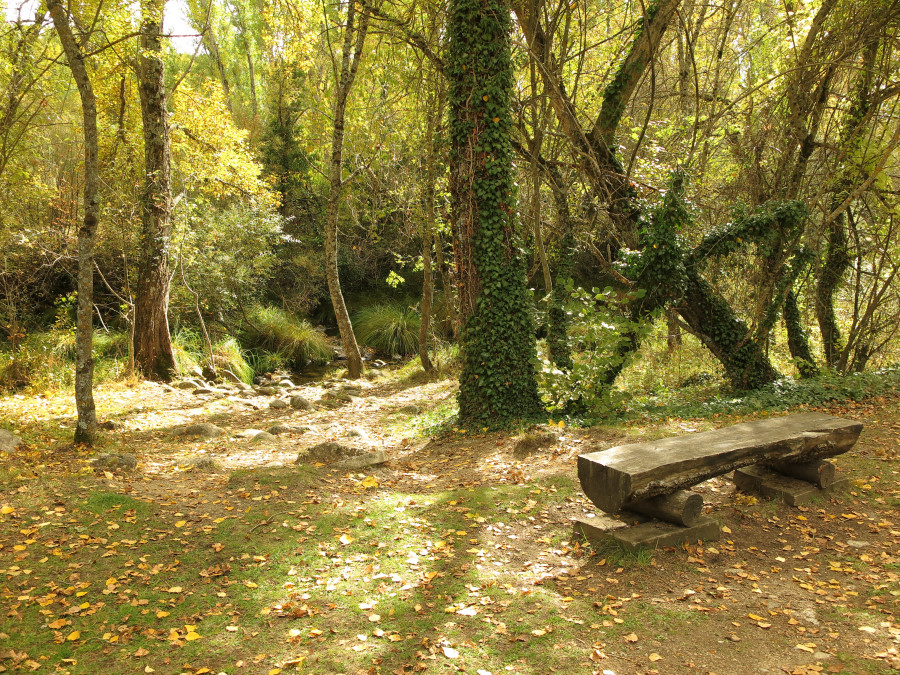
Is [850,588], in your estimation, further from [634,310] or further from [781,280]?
[781,280]

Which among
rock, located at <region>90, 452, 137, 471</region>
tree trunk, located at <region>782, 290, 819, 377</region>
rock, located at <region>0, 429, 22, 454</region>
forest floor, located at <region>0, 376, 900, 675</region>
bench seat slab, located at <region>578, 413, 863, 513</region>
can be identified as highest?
tree trunk, located at <region>782, 290, 819, 377</region>

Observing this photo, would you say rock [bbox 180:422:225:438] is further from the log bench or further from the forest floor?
the log bench

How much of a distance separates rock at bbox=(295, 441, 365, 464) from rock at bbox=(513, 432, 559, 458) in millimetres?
1627

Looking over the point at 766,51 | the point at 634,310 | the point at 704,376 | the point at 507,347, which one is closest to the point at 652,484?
the point at 507,347

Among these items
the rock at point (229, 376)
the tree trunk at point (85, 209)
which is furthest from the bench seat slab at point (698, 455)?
the rock at point (229, 376)

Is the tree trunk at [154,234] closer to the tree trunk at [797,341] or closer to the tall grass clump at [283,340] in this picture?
the tall grass clump at [283,340]

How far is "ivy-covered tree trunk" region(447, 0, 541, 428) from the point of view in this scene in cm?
677

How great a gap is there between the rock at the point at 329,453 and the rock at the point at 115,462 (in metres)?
1.55

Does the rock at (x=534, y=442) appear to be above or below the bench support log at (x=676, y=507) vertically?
below

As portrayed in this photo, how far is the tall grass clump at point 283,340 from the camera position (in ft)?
47.3

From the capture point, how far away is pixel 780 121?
26.9ft

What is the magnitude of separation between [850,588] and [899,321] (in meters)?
6.55

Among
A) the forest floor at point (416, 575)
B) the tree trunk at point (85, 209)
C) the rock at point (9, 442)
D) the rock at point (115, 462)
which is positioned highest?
the tree trunk at point (85, 209)

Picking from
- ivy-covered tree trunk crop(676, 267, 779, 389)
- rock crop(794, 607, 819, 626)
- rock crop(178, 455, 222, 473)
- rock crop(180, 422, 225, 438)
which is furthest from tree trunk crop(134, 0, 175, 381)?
rock crop(794, 607, 819, 626)
